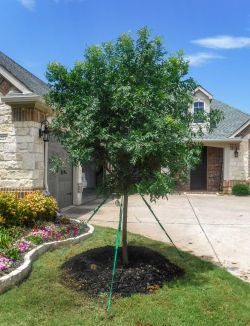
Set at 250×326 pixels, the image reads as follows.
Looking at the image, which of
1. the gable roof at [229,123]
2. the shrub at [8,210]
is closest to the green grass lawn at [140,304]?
the shrub at [8,210]

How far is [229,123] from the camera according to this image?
78.8 feet

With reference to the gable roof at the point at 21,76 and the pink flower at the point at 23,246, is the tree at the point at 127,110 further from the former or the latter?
the gable roof at the point at 21,76

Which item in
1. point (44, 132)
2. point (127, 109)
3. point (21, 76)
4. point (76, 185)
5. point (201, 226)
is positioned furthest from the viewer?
point (76, 185)

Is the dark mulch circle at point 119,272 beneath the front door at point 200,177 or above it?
beneath

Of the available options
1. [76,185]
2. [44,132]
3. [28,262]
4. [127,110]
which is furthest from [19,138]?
[127,110]

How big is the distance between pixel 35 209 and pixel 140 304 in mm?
4817

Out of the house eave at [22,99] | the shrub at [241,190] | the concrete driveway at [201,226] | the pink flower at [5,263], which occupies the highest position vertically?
the house eave at [22,99]

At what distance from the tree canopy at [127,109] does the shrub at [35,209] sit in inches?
128

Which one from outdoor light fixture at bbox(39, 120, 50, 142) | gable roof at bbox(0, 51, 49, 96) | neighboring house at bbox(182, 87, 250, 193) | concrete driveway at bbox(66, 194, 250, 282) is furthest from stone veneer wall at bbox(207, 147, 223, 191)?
outdoor light fixture at bbox(39, 120, 50, 142)

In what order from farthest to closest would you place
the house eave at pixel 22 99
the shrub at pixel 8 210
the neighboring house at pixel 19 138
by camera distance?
the neighboring house at pixel 19 138 → the house eave at pixel 22 99 → the shrub at pixel 8 210

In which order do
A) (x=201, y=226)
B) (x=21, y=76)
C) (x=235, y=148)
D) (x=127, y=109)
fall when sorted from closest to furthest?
(x=127, y=109), (x=201, y=226), (x=21, y=76), (x=235, y=148)

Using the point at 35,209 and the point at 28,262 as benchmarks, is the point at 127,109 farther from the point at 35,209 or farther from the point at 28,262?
the point at 35,209

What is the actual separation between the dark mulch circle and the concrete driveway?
138 cm

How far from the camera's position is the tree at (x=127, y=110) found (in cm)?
569
